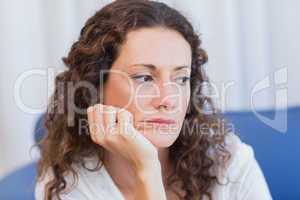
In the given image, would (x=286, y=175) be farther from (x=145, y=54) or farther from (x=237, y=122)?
(x=145, y=54)

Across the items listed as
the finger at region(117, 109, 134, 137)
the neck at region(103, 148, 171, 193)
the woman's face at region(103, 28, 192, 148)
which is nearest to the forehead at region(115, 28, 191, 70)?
the woman's face at region(103, 28, 192, 148)

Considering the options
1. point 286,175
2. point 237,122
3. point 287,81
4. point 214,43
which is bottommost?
point 286,175

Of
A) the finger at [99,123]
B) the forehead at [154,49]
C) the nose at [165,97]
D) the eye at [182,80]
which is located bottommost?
the finger at [99,123]

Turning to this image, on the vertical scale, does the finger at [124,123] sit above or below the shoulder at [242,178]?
above

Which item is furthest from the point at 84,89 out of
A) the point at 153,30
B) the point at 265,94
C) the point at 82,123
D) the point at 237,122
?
the point at 265,94

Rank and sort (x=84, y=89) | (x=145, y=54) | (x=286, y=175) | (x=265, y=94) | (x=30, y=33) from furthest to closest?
(x=265, y=94)
(x=30, y=33)
(x=286, y=175)
(x=84, y=89)
(x=145, y=54)

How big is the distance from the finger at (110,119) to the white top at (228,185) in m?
0.15

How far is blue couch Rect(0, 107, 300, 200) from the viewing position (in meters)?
1.05

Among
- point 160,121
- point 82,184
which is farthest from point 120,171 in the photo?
point 160,121

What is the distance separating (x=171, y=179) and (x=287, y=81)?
665 mm

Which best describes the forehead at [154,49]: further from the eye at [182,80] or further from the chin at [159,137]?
the chin at [159,137]

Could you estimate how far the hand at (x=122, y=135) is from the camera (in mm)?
825

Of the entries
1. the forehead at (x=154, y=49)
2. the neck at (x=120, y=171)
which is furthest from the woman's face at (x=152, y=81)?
the neck at (x=120, y=171)

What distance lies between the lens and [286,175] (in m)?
1.08
